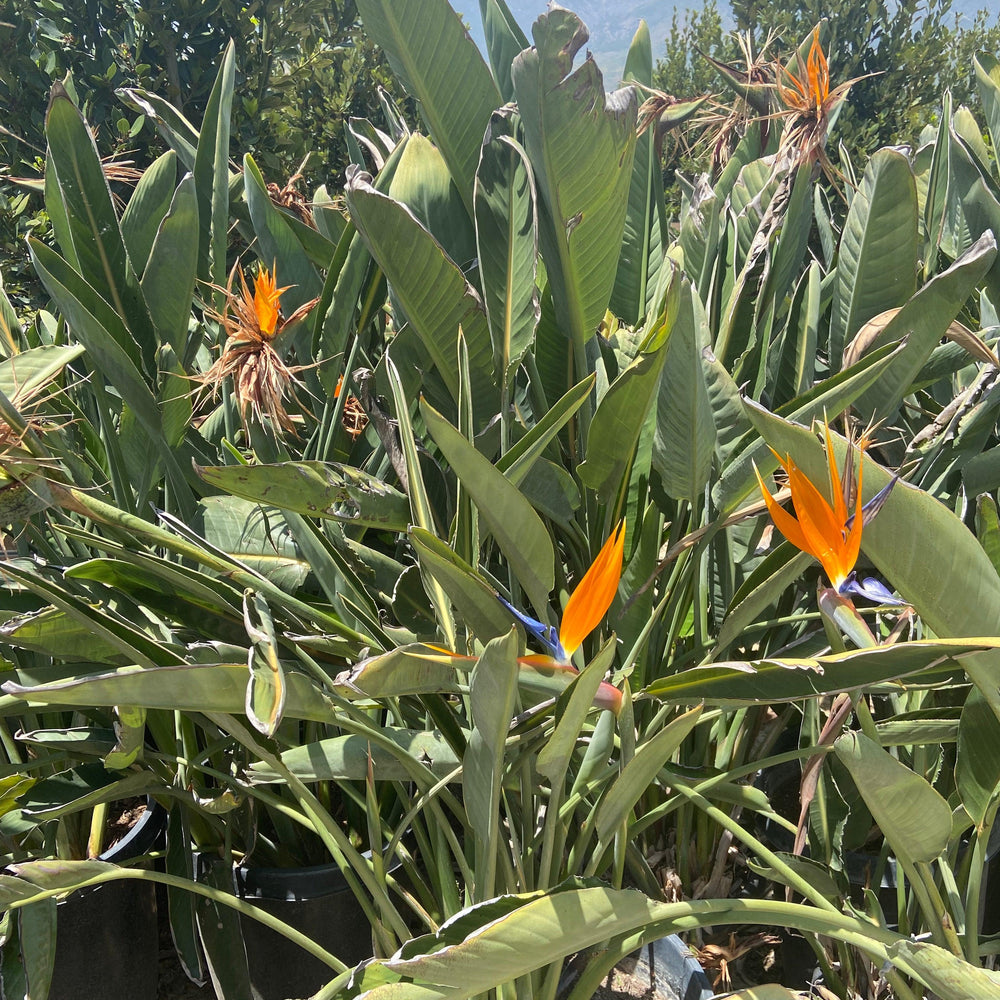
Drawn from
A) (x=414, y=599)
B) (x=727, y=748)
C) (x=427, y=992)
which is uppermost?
(x=414, y=599)

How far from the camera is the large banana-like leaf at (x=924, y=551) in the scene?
19.4 inches

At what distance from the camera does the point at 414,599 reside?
768mm

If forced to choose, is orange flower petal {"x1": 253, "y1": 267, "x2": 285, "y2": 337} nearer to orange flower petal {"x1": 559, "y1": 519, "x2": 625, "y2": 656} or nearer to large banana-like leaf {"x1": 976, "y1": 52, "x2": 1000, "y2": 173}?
orange flower petal {"x1": 559, "y1": 519, "x2": 625, "y2": 656}

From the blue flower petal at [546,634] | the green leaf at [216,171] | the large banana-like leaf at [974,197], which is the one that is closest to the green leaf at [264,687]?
the blue flower petal at [546,634]

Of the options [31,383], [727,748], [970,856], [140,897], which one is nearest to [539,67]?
[31,383]

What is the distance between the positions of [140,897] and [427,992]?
606 millimetres

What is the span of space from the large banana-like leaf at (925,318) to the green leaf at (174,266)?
0.63 metres

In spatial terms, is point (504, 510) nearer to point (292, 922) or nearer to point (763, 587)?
point (763, 587)

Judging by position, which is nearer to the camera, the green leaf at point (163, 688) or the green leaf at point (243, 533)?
the green leaf at point (163, 688)

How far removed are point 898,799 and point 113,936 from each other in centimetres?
82

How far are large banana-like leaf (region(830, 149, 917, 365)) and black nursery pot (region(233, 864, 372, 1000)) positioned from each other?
77 cm

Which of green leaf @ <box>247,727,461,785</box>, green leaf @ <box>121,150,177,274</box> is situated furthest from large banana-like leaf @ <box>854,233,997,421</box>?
green leaf @ <box>121,150,177,274</box>

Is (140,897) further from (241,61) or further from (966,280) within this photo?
(241,61)

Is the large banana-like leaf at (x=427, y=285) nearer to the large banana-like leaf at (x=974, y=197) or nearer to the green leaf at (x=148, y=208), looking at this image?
the green leaf at (x=148, y=208)
